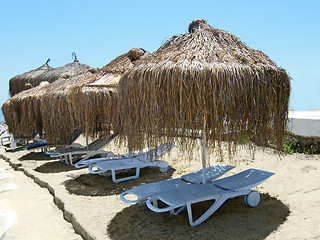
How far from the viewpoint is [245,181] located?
11.1ft

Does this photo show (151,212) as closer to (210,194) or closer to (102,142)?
(210,194)

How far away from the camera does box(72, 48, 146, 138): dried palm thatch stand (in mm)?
5934

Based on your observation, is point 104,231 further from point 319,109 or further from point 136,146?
point 319,109

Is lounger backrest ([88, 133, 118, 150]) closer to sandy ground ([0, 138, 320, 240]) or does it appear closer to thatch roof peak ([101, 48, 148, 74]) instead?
sandy ground ([0, 138, 320, 240])

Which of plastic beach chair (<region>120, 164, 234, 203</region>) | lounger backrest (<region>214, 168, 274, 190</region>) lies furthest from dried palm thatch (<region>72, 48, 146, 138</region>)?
lounger backrest (<region>214, 168, 274, 190</region>)

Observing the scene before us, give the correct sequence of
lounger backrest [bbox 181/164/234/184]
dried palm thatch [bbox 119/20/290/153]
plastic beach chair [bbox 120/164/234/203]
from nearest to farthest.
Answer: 1. dried palm thatch [bbox 119/20/290/153]
2. plastic beach chair [bbox 120/164/234/203]
3. lounger backrest [bbox 181/164/234/184]

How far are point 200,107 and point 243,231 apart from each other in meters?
1.35

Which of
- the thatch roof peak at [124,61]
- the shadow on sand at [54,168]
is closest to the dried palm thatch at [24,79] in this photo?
the shadow on sand at [54,168]

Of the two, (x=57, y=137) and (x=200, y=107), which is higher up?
(x=200, y=107)

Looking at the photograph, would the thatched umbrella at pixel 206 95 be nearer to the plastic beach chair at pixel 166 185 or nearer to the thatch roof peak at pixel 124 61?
the plastic beach chair at pixel 166 185

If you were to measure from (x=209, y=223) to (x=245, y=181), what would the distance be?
30.2 inches

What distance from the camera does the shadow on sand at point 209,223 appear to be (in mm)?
2744

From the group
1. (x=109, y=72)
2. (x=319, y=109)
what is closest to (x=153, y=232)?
(x=109, y=72)

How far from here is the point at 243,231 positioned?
2740 millimetres
